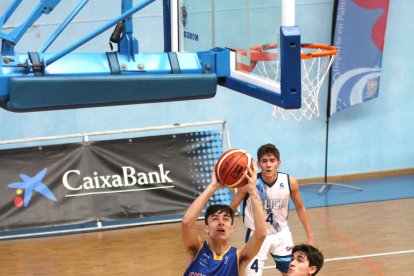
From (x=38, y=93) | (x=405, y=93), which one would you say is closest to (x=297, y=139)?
(x=405, y=93)

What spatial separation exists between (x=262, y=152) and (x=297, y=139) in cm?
579

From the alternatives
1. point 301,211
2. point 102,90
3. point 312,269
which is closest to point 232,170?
point 312,269

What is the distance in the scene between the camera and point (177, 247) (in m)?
9.45

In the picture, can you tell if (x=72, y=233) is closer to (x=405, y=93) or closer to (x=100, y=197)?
(x=100, y=197)

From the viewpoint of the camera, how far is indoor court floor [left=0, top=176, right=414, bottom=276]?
862 centimetres

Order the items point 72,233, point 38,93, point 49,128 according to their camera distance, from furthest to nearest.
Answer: point 49,128, point 72,233, point 38,93

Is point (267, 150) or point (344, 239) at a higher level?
point (267, 150)

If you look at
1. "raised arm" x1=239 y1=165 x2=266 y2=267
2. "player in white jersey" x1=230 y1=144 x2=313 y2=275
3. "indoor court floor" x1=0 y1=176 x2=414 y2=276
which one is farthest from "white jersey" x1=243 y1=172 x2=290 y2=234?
"raised arm" x1=239 y1=165 x2=266 y2=267

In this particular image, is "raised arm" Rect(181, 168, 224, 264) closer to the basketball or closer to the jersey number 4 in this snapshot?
the basketball

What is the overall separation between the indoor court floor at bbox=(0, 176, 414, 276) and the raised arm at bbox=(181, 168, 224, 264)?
3.43 meters

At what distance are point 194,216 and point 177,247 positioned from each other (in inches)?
184

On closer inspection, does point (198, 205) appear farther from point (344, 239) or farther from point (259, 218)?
point (344, 239)

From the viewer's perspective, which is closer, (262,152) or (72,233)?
(262,152)

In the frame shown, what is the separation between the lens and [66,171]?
10438 millimetres
